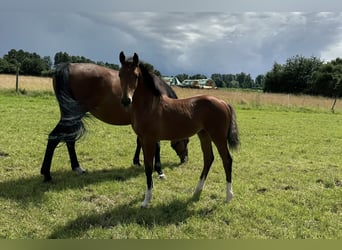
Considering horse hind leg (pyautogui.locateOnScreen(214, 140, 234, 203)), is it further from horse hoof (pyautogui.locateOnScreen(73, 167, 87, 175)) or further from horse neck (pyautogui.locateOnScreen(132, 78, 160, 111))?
horse hoof (pyautogui.locateOnScreen(73, 167, 87, 175))

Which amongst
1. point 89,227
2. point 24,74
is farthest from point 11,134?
point 24,74

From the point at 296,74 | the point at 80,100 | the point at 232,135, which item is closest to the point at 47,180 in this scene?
the point at 80,100

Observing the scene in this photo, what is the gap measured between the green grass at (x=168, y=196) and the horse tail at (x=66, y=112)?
17.5 inches

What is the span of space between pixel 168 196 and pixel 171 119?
1.05 m

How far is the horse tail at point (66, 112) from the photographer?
4727 millimetres

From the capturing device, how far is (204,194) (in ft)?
14.0

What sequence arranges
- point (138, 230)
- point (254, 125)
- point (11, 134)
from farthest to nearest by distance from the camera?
point (254, 125)
point (11, 134)
point (138, 230)

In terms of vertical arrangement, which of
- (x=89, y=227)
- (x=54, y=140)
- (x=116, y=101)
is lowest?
(x=89, y=227)

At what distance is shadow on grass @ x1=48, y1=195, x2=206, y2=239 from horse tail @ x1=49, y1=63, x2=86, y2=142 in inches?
60.1

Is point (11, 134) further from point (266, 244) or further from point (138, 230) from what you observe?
point (266, 244)

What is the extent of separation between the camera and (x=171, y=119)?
12.7 feet

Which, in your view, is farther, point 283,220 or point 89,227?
point 283,220

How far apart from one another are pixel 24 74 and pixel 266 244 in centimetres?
1759

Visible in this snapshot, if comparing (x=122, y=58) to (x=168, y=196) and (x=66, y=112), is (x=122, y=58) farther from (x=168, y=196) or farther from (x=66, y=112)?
(x=168, y=196)
